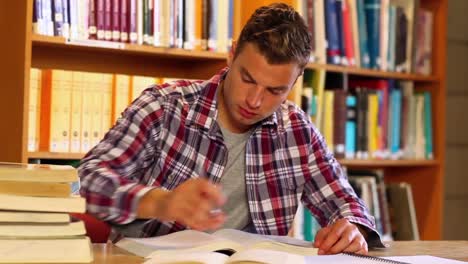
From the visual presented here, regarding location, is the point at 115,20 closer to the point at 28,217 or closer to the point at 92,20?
the point at 92,20

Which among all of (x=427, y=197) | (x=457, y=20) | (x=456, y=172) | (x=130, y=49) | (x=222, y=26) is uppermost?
(x=457, y=20)

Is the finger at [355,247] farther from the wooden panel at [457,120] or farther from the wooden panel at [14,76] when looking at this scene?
the wooden panel at [457,120]

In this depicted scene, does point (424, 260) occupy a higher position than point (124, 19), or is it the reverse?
point (124, 19)

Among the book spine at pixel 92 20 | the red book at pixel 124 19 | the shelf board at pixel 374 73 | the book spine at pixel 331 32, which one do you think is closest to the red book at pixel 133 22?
the red book at pixel 124 19

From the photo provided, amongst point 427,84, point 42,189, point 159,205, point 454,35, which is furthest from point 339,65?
point 42,189

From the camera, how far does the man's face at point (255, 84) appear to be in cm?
175

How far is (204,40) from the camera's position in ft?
9.23

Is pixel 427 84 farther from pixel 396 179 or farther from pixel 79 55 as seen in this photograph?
pixel 79 55

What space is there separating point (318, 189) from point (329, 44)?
1.35m

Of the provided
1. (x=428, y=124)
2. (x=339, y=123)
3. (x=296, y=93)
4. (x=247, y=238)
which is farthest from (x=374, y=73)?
(x=247, y=238)

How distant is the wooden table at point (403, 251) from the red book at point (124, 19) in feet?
4.20

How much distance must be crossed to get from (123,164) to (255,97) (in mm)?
312

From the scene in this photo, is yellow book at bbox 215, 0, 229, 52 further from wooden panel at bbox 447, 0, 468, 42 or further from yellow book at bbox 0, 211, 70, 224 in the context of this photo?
yellow book at bbox 0, 211, 70, 224

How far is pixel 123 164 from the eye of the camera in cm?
168
